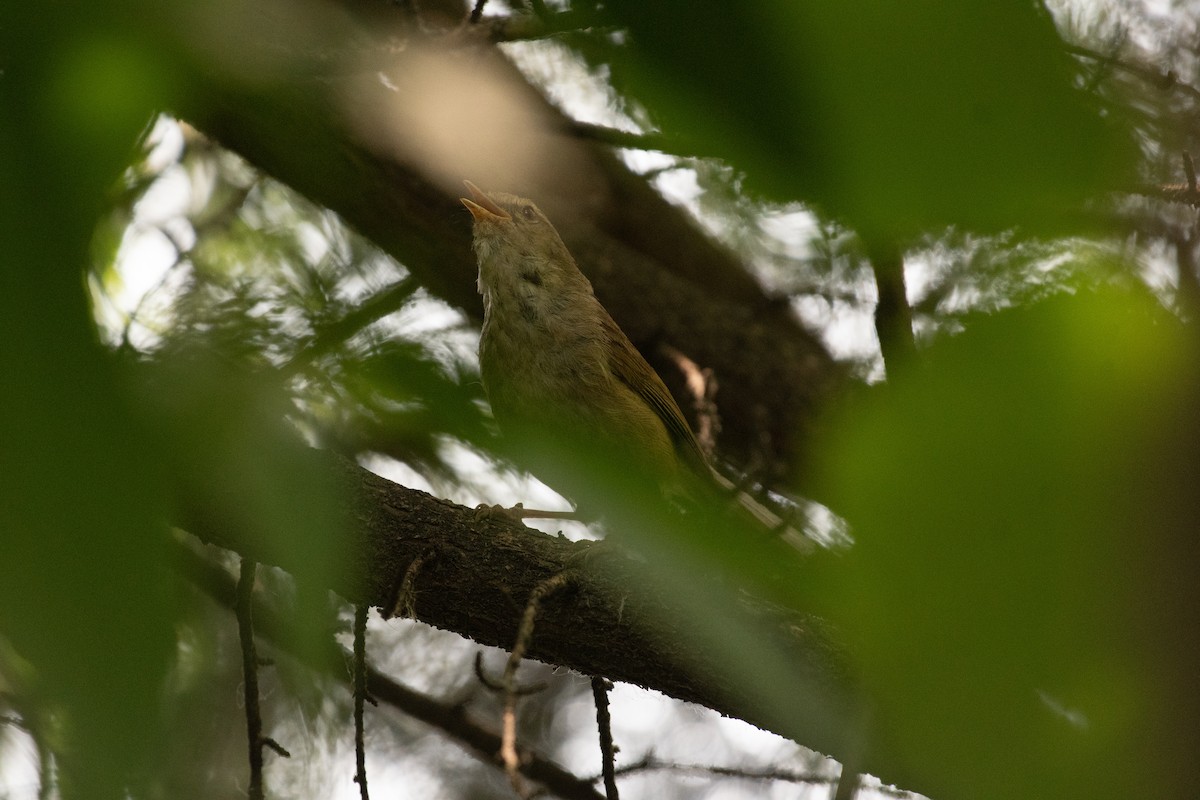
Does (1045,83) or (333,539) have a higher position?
(1045,83)

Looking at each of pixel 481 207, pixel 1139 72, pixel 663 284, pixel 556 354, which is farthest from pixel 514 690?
pixel 663 284

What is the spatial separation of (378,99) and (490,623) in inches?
64.9

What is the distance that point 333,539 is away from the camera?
0.84 m

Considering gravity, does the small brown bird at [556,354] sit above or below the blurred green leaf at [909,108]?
above

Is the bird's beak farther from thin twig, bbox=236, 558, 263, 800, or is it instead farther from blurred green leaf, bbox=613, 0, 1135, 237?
blurred green leaf, bbox=613, 0, 1135, 237

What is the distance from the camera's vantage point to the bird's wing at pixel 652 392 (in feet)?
16.0

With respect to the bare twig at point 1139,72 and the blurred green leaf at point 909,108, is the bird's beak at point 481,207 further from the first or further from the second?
the blurred green leaf at point 909,108

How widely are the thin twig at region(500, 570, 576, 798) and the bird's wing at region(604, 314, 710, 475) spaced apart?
1.76 m

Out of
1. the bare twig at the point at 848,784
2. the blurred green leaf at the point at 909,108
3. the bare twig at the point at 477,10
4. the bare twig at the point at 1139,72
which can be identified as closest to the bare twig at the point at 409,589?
the bare twig at the point at 477,10

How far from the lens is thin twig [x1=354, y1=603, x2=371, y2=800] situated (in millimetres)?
2576

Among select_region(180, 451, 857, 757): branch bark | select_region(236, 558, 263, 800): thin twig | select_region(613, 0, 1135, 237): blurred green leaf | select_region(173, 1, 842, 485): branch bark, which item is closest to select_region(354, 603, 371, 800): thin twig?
select_region(180, 451, 857, 757): branch bark

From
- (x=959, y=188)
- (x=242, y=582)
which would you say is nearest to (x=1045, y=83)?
(x=959, y=188)

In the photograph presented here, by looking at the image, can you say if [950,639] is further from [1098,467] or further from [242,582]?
[242,582]

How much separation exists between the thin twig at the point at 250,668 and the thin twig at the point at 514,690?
710 millimetres
